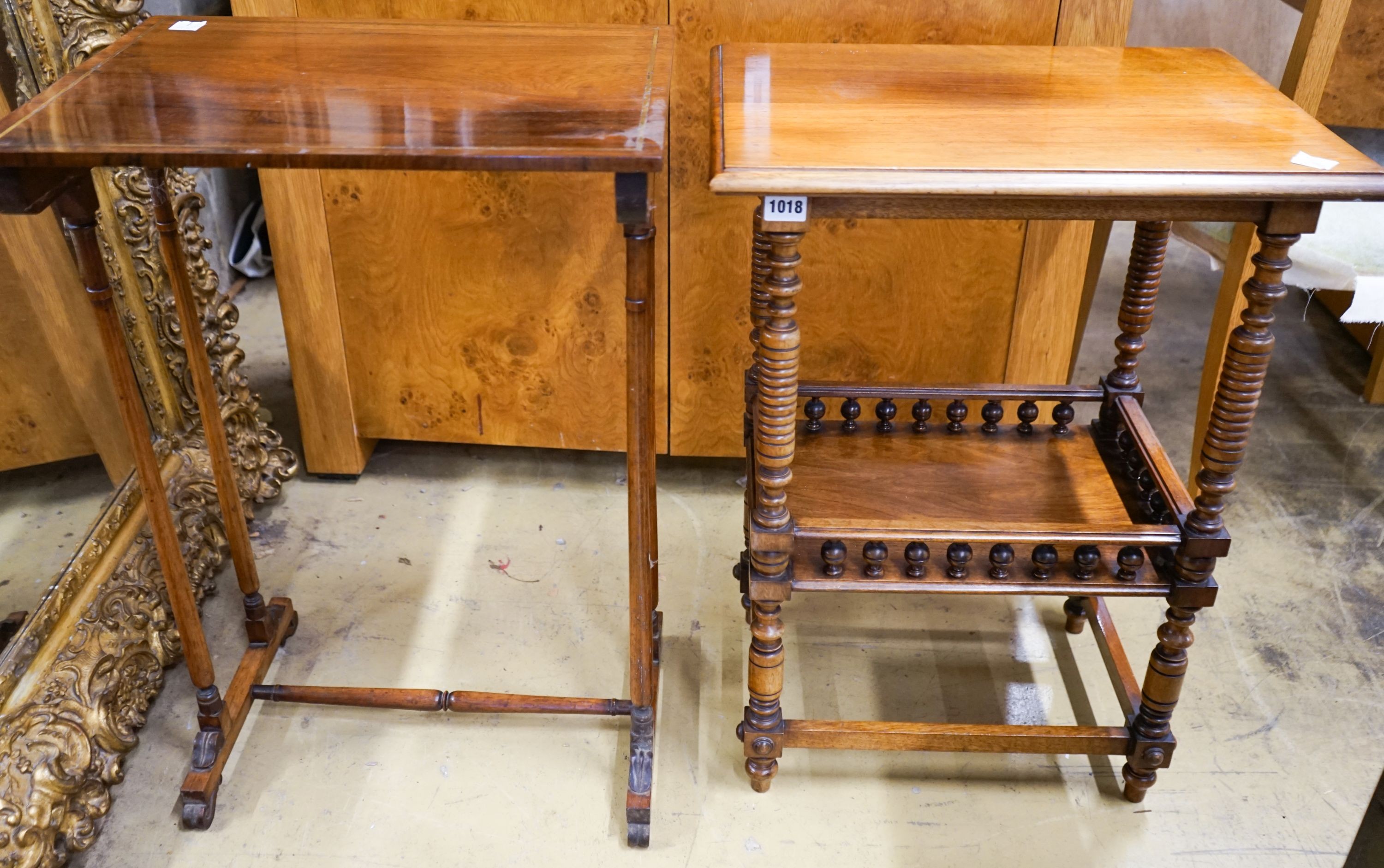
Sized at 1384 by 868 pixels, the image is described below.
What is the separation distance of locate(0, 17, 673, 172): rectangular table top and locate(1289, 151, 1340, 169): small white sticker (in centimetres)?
84

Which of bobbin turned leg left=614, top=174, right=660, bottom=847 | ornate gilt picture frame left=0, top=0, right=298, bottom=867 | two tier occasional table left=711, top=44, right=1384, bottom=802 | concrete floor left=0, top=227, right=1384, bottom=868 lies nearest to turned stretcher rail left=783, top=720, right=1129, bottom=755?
two tier occasional table left=711, top=44, right=1384, bottom=802

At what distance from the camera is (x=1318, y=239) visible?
7.54 ft

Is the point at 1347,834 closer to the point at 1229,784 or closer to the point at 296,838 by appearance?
the point at 1229,784

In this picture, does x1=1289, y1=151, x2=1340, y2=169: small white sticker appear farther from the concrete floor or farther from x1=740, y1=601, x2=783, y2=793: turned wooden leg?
the concrete floor

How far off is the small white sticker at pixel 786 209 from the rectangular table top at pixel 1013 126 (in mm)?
44

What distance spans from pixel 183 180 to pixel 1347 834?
2487 mm

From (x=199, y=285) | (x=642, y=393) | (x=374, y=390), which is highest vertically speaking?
(x=642, y=393)

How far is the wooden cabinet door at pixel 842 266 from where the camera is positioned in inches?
86.5

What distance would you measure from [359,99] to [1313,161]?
1.28m

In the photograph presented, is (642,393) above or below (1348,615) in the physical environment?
above

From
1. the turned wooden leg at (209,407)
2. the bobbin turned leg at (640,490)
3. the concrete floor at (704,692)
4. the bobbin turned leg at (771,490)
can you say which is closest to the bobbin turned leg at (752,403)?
the bobbin turned leg at (771,490)

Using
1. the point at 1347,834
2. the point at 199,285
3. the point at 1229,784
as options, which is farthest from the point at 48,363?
the point at 1347,834

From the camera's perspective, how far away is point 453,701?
6.77 ft

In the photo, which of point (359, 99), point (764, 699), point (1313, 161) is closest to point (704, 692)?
point (764, 699)
